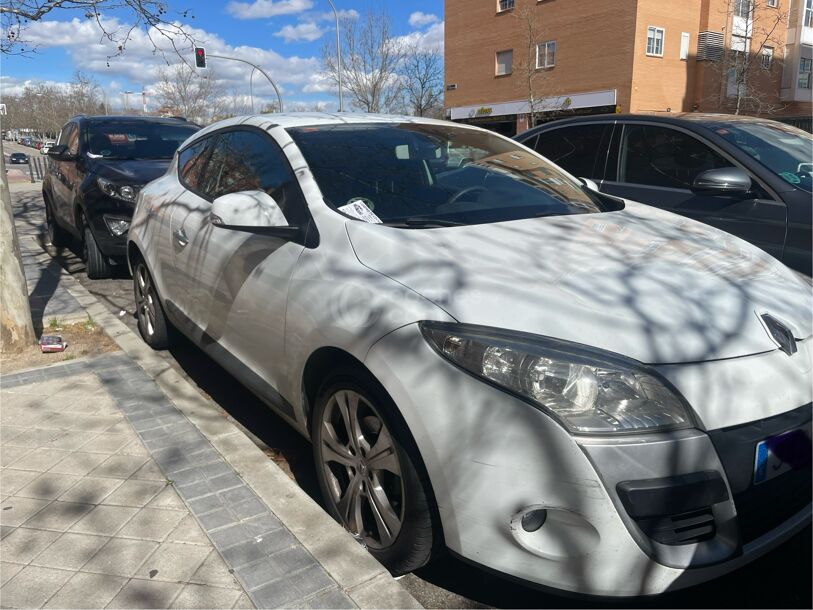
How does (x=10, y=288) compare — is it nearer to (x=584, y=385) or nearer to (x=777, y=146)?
(x=584, y=385)

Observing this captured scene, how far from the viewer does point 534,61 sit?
34375 mm

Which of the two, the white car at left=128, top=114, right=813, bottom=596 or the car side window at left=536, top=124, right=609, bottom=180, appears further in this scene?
the car side window at left=536, top=124, right=609, bottom=180

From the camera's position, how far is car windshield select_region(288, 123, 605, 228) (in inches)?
114

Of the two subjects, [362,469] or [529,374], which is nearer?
[529,374]

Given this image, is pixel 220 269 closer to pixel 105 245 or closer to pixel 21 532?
pixel 21 532

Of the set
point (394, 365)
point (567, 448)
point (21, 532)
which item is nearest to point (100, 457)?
point (21, 532)

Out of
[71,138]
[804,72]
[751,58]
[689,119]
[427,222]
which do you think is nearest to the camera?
[427,222]

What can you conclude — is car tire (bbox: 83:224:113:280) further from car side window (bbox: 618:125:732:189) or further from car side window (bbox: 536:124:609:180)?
car side window (bbox: 618:125:732:189)

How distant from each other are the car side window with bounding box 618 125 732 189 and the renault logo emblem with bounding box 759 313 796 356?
280 centimetres

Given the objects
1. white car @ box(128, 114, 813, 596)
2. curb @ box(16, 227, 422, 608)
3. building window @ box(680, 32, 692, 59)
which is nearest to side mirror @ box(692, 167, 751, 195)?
white car @ box(128, 114, 813, 596)

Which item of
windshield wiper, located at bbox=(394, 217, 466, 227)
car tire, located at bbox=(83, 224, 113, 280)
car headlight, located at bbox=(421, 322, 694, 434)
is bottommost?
car tire, located at bbox=(83, 224, 113, 280)

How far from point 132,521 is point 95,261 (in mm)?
5294

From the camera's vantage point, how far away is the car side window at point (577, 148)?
5.55m

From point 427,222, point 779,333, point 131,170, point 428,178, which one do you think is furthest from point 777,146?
point 131,170
